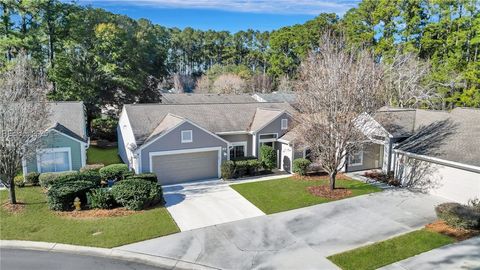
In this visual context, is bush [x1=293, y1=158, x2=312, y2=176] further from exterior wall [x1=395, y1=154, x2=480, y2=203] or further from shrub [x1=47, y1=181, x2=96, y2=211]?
shrub [x1=47, y1=181, x2=96, y2=211]

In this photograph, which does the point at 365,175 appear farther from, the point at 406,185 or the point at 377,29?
the point at 377,29

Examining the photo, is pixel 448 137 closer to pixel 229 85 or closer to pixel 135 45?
pixel 135 45

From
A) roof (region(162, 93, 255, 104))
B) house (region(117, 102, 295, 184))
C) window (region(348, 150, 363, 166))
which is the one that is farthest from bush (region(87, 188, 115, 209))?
roof (region(162, 93, 255, 104))

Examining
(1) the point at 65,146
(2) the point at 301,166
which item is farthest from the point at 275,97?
(1) the point at 65,146

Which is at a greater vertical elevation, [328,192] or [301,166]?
[301,166]

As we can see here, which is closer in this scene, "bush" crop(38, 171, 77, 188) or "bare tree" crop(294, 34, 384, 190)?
"bare tree" crop(294, 34, 384, 190)

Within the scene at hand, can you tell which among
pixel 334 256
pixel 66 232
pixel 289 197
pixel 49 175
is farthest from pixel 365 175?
pixel 49 175
